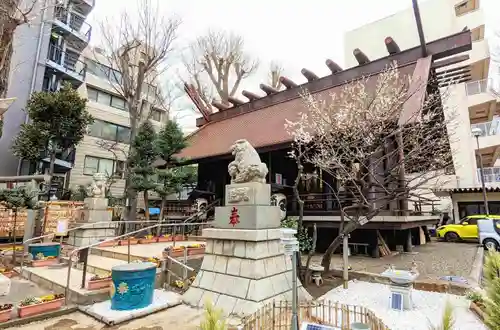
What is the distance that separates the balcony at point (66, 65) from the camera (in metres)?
18.3

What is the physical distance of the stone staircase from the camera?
5.82 m

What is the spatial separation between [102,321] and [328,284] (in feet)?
17.5

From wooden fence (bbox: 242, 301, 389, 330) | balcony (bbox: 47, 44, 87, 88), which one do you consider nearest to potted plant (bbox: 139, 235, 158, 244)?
wooden fence (bbox: 242, 301, 389, 330)

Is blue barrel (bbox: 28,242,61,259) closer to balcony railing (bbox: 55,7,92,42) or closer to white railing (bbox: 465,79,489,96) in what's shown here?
balcony railing (bbox: 55,7,92,42)

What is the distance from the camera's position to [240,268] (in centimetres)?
553

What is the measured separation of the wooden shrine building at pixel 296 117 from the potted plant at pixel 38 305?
8.25 metres

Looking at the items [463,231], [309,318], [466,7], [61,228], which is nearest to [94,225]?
[61,228]

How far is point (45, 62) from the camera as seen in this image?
58.0 ft

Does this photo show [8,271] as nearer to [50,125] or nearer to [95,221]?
[95,221]

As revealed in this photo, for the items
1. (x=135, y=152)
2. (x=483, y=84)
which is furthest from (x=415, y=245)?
(x=483, y=84)

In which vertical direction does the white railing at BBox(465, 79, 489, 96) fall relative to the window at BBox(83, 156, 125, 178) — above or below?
above

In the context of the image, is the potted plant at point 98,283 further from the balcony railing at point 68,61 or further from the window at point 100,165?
the balcony railing at point 68,61

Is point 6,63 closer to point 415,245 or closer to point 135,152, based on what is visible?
point 135,152

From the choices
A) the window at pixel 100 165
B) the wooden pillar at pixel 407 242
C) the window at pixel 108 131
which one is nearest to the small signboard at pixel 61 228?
the window at pixel 100 165
